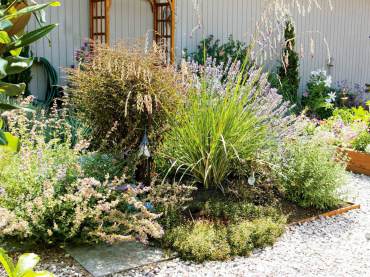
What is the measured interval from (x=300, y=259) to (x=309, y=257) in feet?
0.26

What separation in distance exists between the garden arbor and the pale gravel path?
11.4 feet

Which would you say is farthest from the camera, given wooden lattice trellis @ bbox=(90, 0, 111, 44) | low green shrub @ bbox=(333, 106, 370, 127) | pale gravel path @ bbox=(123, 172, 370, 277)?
wooden lattice trellis @ bbox=(90, 0, 111, 44)

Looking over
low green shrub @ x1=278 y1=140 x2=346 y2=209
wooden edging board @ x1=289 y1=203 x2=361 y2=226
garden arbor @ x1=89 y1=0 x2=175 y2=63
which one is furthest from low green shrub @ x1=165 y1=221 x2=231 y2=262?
garden arbor @ x1=89 y1=0 x2=175 y2=63

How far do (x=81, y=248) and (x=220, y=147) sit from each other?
54.4 inches

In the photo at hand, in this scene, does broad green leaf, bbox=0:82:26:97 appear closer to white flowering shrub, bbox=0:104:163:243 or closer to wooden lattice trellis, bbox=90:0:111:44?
white flowering shrub, bbox=0:104:163:243

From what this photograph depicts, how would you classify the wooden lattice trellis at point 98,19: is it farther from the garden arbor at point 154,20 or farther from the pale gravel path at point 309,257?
the pale gravel path at point 309,257

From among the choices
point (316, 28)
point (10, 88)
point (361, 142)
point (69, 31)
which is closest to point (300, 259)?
point (10, 88)

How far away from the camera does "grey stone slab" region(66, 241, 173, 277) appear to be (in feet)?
9.22

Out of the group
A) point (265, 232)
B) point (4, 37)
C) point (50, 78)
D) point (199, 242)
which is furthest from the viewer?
point (50, 78)

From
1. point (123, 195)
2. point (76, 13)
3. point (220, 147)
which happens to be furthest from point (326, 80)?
point (123, 195)

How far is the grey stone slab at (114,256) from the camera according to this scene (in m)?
2.81

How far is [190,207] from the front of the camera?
3.80m

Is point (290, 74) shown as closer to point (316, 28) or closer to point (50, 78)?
point (316, 28)

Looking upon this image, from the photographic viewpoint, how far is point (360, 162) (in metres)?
5.74
